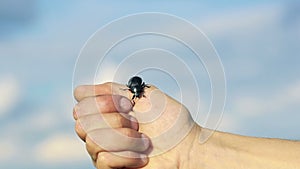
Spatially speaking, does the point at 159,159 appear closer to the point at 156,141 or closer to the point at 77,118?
the point at 156,141

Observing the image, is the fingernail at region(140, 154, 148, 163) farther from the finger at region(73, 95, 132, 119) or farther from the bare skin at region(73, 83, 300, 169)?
the finger at region(73, 95, 132, 119)

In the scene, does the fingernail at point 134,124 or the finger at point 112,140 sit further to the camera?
the fingernail at point 134,124

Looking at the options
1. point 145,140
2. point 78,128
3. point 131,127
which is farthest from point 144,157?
point 78,128

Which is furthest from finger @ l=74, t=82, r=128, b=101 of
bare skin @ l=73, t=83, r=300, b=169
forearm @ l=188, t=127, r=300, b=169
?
forearm @ l=188, t=127, r=300, b=169

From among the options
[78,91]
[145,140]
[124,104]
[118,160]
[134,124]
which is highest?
[78,91]

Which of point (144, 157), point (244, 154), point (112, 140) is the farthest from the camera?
point (244, 154)

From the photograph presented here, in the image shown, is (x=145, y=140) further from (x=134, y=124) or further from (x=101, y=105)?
(x=101, y=105)

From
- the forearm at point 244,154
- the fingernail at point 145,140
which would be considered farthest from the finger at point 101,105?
the forearm at point 244,154

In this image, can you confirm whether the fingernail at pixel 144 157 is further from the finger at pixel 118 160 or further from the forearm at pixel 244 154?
the forearm at pixel 244 154
